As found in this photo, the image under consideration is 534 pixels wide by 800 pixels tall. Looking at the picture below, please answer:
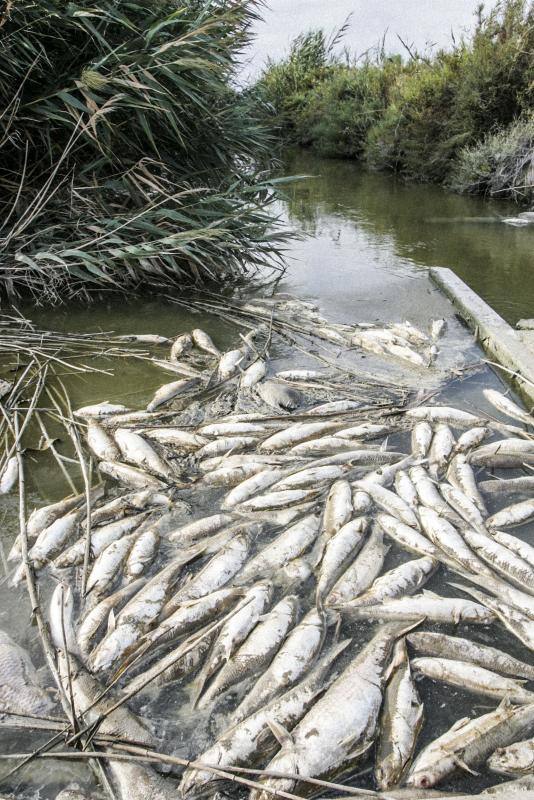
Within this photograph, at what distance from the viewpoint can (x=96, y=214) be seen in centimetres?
652

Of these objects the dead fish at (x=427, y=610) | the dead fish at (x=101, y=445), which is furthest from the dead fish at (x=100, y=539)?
the dead fish at (x=427, y=610)

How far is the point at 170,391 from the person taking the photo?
4.64m

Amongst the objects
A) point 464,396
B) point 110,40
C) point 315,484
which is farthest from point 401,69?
point 315,484

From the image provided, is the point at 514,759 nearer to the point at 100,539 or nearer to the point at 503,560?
the point at 503,560

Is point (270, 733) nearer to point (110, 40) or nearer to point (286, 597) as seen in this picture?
point (286, 597)

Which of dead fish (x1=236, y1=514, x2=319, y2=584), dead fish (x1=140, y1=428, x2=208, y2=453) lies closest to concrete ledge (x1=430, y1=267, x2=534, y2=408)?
dead fish (x1=236, y1=514, x2=319, y2=584)

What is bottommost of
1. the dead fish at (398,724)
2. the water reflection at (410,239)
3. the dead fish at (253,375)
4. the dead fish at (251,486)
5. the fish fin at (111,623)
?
the dead fish at (398,724)

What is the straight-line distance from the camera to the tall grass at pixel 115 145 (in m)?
5.79

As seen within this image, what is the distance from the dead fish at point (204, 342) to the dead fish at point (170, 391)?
2.07ft

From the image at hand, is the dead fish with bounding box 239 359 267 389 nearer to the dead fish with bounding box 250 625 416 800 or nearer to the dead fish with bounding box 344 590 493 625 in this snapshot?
the dead fish with bounding box 344 590 493 625

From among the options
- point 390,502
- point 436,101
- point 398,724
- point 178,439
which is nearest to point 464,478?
point 390,502

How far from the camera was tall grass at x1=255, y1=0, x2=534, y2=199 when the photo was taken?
16516mm

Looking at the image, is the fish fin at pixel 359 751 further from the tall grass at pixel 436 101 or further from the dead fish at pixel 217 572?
the tall grass at pixel 436 101

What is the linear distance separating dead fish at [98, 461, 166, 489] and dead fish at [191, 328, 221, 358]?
1.99m
